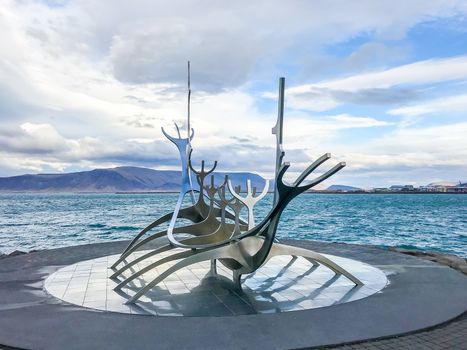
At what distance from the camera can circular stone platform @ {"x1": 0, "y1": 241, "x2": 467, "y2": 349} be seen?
7.61 m

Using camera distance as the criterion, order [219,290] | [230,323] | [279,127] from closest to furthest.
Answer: [230,323]
[219,290]
[279,127]

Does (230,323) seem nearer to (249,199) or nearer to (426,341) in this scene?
(426,341)

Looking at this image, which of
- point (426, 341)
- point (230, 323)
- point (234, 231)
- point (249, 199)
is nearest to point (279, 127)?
point (249, 199)

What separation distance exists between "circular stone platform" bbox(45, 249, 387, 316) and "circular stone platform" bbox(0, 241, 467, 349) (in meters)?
0.41

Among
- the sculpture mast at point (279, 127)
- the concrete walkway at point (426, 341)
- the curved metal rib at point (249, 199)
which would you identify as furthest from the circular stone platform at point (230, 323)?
the sculpture mast at point (279, 127)

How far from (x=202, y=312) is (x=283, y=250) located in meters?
2.63

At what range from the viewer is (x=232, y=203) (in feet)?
39.4

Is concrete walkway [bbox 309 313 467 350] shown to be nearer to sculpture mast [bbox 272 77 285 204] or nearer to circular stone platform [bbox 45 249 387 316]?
circular stone platform [bbox 45 249 387 316]

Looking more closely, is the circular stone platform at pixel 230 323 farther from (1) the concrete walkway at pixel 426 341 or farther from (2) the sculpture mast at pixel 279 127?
(2) the sculpture mast at pixel 279 127

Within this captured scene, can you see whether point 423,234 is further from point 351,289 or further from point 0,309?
point 0,309

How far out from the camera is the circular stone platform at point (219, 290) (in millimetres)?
9672

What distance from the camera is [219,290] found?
1109 cm

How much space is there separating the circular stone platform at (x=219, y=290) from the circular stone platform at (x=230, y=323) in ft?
1.34

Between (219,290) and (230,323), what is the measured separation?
103 inches
